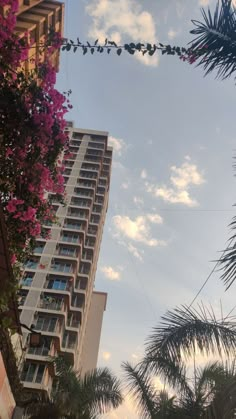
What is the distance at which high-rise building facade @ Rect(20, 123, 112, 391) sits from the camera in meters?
38.1

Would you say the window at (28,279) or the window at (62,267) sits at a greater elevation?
the window at (62,267)

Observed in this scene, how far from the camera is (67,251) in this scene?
4597cm

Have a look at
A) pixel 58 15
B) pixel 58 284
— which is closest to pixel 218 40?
pixel 58 15

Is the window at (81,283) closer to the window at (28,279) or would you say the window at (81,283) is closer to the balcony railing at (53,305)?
the balcony railing at (53,305)

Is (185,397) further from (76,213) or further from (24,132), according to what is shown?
(76,213)

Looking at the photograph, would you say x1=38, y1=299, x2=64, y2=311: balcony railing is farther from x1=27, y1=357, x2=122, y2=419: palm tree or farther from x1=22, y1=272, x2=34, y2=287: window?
x1=27, y1=357, x2=122, y2=419: palm tree

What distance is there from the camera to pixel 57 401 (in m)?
13.7

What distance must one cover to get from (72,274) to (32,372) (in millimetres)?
11161

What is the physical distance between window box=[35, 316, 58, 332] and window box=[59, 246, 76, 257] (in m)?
8.32

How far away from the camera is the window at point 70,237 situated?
47156mm

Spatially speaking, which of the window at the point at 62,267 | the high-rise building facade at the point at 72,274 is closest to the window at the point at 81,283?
the high-rise building facade at the point at 72,274

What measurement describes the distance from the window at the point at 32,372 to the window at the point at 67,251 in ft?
42.7

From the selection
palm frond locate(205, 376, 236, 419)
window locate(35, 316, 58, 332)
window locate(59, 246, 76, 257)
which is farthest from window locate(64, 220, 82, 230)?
palm frond locate(205, 376, 236, 419)

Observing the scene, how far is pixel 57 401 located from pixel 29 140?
1167 centimetres
